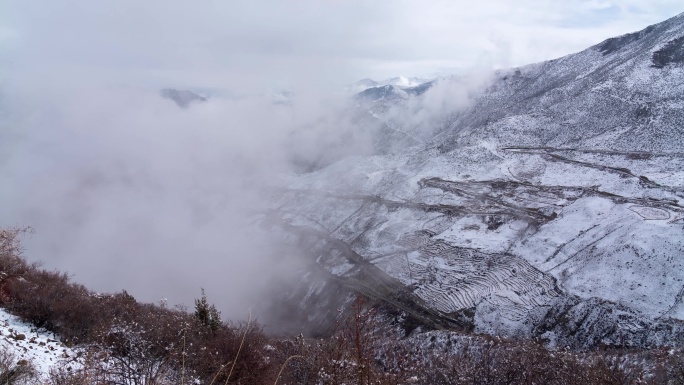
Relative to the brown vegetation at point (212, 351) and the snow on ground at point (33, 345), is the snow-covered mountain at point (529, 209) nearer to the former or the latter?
the brown vegetation at point (212, 351)

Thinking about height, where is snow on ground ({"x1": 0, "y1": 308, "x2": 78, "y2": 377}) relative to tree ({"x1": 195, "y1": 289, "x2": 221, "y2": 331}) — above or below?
above

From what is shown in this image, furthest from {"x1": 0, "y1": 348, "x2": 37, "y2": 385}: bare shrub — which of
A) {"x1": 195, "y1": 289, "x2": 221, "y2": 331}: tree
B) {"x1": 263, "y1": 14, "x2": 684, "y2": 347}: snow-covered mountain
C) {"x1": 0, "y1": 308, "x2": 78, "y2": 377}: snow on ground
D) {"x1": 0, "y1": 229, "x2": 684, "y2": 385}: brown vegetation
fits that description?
{"x1": 263, "y1": 14, "x2": 684, "y2": 347}: snow-covered mountain

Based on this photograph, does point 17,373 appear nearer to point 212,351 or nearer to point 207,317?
point 212,351

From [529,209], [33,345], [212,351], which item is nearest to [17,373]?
[33,345]

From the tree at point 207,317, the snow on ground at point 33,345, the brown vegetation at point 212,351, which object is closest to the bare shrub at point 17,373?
the snow on ground at point 33,345

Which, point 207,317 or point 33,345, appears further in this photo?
point 207,317

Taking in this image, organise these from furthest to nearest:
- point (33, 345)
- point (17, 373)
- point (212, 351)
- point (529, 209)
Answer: point (529, 209) < point (212, 351) < point (33, 345) < point (17, 373)

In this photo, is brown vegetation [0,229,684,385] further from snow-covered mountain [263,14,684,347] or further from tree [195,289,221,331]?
snow-covered mountain [263,14,684,347]
